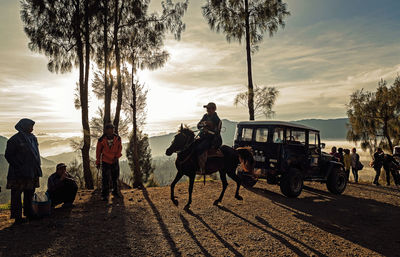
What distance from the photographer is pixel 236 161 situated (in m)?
8.55

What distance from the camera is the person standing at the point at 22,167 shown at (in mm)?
5535

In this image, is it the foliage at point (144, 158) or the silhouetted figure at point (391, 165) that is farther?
the foliage at point (144, 158)

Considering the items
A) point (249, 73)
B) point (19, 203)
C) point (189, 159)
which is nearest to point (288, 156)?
point (189, 159)

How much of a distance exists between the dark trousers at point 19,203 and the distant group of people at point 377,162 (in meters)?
12.3

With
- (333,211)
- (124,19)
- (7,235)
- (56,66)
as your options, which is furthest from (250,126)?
(56,66)

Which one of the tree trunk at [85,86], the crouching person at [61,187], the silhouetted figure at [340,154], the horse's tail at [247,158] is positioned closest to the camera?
the crouching person at [61,187]

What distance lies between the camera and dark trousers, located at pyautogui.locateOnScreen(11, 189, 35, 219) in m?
5.59

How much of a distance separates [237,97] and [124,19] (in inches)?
295

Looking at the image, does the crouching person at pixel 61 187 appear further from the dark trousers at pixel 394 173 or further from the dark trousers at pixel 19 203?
the dark trousers at pixel 394 173

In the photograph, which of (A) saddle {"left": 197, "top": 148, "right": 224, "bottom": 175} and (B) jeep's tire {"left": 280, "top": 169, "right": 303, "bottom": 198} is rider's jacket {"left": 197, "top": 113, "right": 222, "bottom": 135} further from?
(B) jeep's tire {"left": 280, "top": 169, "right": 303, "bottom": 198}

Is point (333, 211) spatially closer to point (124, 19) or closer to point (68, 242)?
point (68, 242)

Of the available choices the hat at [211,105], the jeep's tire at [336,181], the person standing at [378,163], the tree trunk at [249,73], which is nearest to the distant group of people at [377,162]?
the person standing at [378,163]

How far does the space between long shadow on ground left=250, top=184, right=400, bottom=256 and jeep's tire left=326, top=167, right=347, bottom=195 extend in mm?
299

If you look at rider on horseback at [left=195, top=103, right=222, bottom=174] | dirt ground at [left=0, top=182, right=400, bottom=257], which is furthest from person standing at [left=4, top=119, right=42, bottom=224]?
rider on horseback at [left=195, top=103, right=222, bottom=174]
